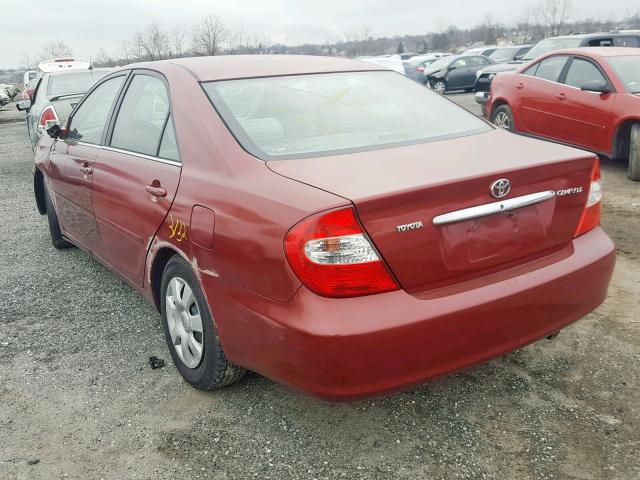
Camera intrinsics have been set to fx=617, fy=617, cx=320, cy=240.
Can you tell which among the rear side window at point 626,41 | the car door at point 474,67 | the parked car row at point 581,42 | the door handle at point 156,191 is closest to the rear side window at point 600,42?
the parked car row at point 581,42

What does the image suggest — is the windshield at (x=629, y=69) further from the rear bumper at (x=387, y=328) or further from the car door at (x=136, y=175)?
the car door at (x=136, y=175)

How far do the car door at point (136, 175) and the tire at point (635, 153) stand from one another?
5.32 m

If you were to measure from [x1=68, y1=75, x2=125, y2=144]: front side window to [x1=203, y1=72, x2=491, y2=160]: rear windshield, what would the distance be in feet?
3.89

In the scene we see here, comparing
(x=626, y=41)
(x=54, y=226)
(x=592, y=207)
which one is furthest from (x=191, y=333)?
(x=626, y=41)

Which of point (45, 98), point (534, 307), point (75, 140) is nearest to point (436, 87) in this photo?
point (45, 98)

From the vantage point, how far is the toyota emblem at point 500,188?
2270 millimetres

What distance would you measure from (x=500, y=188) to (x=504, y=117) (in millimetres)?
7072

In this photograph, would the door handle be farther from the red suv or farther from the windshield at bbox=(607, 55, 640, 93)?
the windshield at bbox=(607, 55, 640, 93)

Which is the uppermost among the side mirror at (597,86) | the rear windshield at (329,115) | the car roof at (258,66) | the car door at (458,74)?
the car roof at (258,66)

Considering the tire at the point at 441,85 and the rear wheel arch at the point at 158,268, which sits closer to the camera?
the rear wheel arch at the point at 158,268

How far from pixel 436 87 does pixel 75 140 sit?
1957 centimetres

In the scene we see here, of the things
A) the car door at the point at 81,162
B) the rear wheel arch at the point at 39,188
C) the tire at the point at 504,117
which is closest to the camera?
the car door at the point at 81,162

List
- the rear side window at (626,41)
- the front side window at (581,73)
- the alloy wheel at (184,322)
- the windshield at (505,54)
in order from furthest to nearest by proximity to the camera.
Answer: the windshield at (505,54)
the rear side window at (626,41)
the front side window at (581,73)
the alloy wheel at (184,322)

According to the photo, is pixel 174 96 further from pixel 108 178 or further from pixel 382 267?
pixel 382 267
